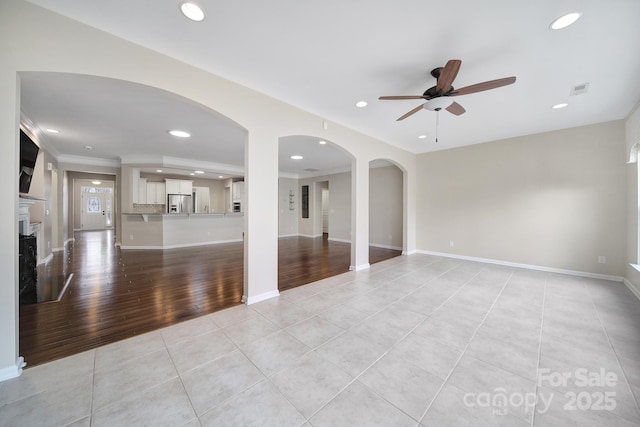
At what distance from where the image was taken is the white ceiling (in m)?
1.72

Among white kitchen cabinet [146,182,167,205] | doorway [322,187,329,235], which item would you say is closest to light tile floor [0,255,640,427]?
white kitchen cabinet [146,182,167,205]

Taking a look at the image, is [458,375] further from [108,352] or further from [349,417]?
[108,352]

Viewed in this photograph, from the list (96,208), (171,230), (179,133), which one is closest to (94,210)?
(96,208)

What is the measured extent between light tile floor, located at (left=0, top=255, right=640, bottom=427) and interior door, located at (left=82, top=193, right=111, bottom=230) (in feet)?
42.9

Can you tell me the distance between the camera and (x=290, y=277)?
3.94 metres

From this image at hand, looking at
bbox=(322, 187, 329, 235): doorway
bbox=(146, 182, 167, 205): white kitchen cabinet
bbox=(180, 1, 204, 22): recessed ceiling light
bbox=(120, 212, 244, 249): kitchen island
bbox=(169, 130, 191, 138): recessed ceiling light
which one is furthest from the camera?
bbox=(322, 187, 329, 235): doorway

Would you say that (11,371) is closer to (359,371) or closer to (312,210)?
(359,371)

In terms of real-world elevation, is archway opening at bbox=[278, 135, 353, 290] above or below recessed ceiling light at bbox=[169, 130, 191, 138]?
below

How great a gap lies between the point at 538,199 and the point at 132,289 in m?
7.02

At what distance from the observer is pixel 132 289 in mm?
3301

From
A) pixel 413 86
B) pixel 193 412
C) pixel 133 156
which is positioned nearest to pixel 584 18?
pixel 413 86

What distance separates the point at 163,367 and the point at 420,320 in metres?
2.32

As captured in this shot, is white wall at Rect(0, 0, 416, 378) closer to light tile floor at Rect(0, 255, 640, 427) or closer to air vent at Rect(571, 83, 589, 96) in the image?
light tile floor at Rect(0, 255, 640, 427)

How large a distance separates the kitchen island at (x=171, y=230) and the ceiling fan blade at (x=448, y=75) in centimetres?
709
